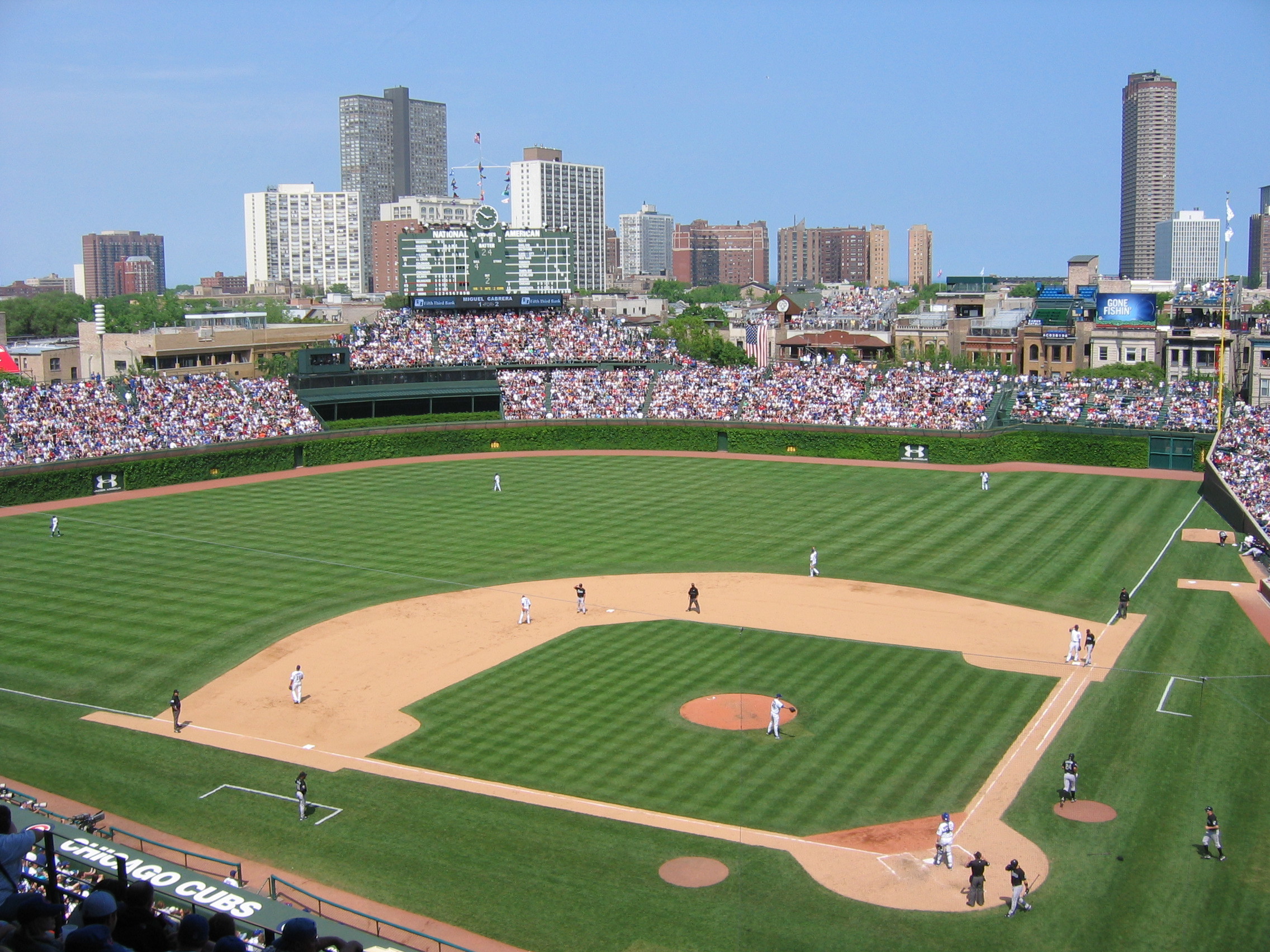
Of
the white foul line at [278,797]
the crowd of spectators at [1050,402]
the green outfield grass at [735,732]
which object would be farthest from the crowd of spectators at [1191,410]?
the white foul line at [278,797]

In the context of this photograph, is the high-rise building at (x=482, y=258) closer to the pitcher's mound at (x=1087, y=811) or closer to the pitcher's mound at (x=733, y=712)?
the pitcher's mound at (x=733, y=712)

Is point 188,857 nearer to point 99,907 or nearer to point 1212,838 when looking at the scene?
point 99,907

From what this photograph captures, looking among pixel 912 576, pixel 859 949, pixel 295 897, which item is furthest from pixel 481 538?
pixel 859 949

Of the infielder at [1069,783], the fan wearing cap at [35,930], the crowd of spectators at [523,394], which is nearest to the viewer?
the fan wearing cap at [35,930]

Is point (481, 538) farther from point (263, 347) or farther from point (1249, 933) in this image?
point (263, 347)

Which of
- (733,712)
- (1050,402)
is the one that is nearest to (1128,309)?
(1050,402)

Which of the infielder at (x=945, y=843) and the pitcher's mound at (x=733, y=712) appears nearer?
the infielder at (x=945, y=843)
